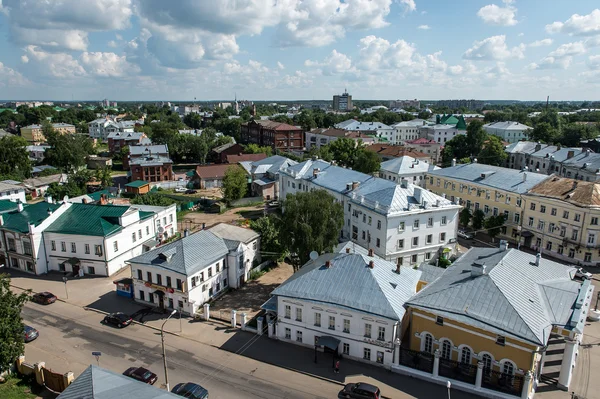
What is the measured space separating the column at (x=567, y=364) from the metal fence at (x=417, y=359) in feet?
26.1

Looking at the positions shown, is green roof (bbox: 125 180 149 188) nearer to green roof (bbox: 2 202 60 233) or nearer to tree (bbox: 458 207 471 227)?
green roof (bbox: 2 202 60 233)

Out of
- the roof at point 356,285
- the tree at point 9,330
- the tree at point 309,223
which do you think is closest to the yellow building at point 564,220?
the roof at point 356,285

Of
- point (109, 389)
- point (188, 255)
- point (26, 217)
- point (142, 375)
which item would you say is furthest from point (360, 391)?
point (26, 217)

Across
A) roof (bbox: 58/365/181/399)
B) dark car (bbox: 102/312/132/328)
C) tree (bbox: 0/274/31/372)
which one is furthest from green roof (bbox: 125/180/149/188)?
roof (bbox: 58/365/181/399)

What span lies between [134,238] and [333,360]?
28751 mm

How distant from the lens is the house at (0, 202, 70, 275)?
143ft

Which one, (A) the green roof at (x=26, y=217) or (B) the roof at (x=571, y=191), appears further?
(B) the roof at (x=571, y=191)

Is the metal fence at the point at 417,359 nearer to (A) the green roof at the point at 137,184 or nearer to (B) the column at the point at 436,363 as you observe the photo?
(B) the column at the point at 436,363

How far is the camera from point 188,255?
36344 mm

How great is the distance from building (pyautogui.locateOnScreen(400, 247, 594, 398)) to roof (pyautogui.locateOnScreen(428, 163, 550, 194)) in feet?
89.0

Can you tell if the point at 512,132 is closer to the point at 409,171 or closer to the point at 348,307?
the point at 409,171

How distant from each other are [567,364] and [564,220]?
28.4 metres

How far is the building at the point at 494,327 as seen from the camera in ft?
81.2

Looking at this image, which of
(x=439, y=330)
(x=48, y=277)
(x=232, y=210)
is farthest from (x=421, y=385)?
(x=232, y=210)
